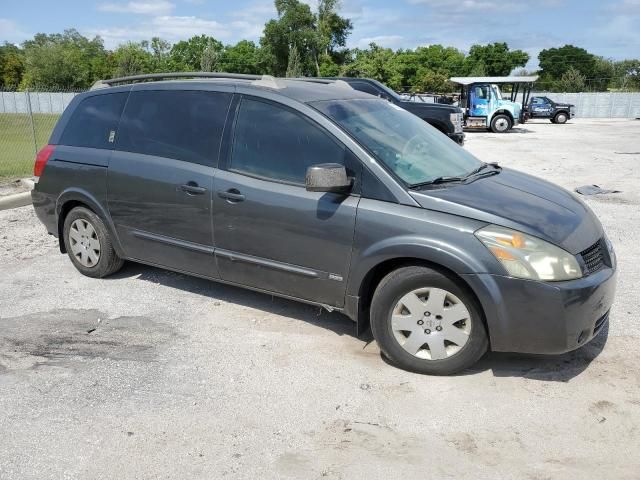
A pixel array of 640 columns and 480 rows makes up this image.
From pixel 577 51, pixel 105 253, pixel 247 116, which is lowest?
pixel 105 253

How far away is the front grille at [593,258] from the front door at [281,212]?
143cm

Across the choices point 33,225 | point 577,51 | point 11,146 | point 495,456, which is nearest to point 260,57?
point 577,51

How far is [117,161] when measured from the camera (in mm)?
5102

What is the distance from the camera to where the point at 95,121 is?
5422 millimetres

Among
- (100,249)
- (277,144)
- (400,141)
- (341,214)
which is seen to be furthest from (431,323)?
(100,249)

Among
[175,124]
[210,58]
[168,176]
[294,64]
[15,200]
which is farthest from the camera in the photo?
[294,64]

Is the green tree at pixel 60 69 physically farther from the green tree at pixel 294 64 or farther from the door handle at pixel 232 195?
the door handle at pixel 232 195

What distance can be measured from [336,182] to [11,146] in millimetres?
17416

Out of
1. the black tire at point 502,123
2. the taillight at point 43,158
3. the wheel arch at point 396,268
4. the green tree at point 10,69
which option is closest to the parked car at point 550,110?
the black tire at point 502,123

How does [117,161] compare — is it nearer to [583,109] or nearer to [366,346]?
[366,346]

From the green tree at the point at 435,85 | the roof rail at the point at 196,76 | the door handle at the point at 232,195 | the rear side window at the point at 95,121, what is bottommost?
the door handle at the point at 232,195

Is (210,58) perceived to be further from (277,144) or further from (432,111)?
(277,144)

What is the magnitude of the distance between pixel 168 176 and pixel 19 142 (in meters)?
17.1

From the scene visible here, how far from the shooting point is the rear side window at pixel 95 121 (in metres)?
5.28
